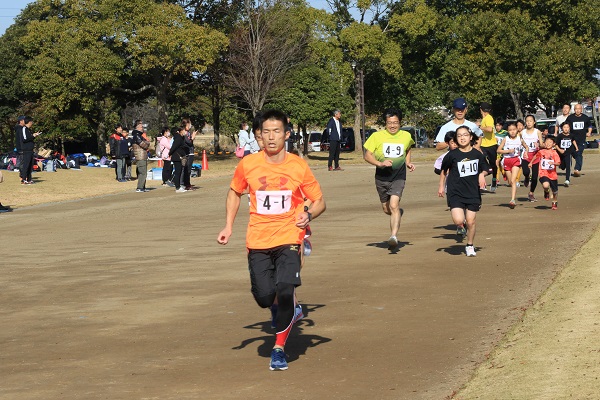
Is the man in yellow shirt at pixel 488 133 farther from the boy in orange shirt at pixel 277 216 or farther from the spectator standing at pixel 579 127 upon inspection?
the boy in orange shirt at pixel 277 216

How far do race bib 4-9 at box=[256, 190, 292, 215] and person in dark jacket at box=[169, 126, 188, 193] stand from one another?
20.4 m

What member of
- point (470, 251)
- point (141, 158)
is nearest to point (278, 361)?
point (470, 251)

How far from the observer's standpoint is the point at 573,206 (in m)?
19.7

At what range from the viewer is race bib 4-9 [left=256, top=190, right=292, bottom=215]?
756 centimetres

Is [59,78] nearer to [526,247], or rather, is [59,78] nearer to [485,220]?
[485,220]

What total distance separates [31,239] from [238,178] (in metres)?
10.4

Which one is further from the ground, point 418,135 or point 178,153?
point 178,153

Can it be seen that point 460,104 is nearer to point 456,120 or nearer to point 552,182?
point 456,120

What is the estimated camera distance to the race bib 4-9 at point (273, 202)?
7.56m

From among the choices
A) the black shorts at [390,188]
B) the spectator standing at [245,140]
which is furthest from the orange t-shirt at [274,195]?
the spectator standing at [245,140]

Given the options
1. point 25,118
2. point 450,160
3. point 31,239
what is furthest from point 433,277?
point 25,118

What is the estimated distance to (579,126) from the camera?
27.5m

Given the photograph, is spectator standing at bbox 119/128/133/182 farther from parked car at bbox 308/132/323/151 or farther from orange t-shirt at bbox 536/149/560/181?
parked car at bbox 308/132/323/151

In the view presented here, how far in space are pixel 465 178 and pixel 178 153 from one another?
1572 centimetres
